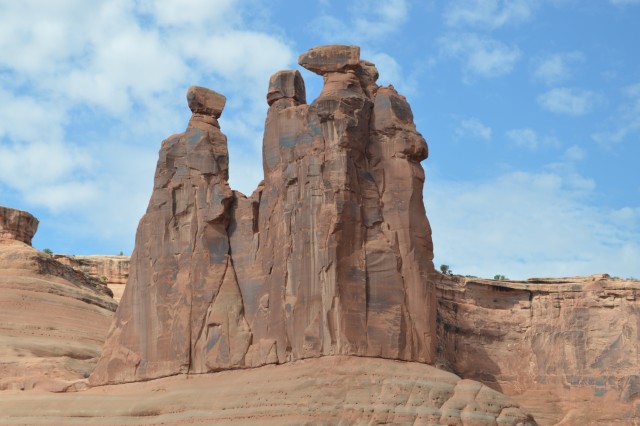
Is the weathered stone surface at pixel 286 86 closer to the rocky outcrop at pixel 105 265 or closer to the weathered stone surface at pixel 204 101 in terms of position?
the weathered stone surface at pixel 204 101

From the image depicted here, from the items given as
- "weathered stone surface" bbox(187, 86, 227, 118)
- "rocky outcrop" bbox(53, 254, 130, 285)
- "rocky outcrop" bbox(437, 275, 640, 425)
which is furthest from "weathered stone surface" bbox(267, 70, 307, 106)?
"rocky outcrop" bbox(53, 254, 130, 285)

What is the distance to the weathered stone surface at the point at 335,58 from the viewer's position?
164 feet

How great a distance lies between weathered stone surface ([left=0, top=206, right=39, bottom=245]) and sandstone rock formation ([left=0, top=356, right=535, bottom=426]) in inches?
1107

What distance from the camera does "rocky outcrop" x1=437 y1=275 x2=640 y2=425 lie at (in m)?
67.9

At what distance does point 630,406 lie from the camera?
220 ft

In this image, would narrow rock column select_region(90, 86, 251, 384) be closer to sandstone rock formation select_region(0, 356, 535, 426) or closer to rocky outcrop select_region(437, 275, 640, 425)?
sandstone rock formation select_region(0, 356, 535, 426)

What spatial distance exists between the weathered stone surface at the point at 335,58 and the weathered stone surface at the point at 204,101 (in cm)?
673

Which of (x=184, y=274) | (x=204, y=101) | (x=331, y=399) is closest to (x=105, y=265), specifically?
(x=204, y=101)

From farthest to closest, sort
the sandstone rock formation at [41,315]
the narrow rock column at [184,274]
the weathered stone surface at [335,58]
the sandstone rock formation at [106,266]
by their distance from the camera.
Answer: the sandstone rock formation at [106,266], the sandstone rock formation at [41,315], the narrow rock column at [184,274], the weathered stone surface at [335,58]

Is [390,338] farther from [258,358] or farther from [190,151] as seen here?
[190,151]

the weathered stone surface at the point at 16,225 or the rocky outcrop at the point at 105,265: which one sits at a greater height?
the weathered stone surface at the point at 16,225

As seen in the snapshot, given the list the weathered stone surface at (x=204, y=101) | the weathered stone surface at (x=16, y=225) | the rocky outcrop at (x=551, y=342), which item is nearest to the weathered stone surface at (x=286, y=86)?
the weathered stone surface at (x=204, y=101)

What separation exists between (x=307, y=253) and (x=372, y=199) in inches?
118

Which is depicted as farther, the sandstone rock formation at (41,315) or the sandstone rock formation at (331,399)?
the sandstone rock formation at (41,315)
